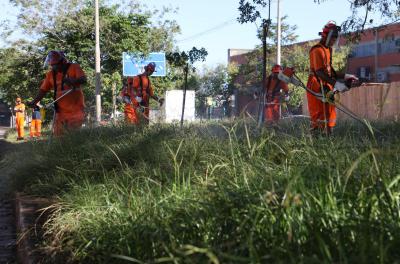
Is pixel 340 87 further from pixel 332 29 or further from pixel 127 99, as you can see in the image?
pixel 127 99

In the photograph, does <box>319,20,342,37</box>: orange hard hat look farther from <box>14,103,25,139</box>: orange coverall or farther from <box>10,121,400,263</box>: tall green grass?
<box>14,103,25,139</box>: orange coverall

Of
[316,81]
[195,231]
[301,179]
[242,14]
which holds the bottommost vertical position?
[195,231]

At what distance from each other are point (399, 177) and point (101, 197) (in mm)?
2384

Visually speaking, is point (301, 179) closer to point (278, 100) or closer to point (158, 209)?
point (158, 209)

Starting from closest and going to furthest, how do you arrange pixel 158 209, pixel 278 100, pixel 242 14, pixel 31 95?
pixel 158 209, pixel 242 14, pixel 278 100, pixel 31 95

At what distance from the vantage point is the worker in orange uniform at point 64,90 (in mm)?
10055

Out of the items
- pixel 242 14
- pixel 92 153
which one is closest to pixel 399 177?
pixel 92 153

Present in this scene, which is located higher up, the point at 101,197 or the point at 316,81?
the point at 316,81

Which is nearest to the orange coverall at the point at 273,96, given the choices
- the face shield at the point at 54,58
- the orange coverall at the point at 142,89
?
the orange coverall at the point at 142,89

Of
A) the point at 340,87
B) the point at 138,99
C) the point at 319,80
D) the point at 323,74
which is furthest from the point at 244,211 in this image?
the point at 138,99

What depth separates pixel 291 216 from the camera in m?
2.62

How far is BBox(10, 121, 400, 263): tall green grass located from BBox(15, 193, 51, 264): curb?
0.14m

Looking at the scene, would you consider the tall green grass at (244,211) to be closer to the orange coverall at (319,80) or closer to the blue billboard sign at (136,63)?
the orange coverall at (319,80)

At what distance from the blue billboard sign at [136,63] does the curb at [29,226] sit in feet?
46.1
